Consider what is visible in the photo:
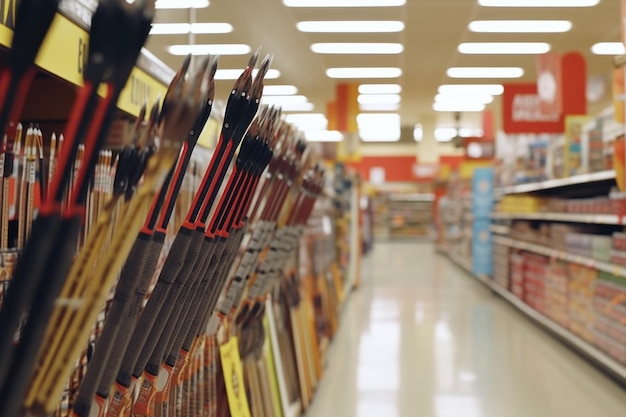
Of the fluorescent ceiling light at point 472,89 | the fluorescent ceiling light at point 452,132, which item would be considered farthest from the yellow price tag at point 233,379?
the fluorescent ceiling light at point 452,132

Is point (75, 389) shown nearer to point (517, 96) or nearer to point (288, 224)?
point (288, 224)

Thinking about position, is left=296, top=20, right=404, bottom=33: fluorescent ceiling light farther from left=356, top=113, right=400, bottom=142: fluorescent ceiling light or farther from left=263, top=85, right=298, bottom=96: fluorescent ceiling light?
left=356, top=113, right=400, bottom=142: fluorescent ceiling light

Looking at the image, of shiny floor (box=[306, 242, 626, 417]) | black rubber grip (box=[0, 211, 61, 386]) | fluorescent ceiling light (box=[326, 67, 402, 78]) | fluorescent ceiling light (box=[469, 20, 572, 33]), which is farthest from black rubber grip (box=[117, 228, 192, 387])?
fluorescent ceiling light (box=[326, 67, 402, 78])

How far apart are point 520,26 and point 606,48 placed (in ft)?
6.90

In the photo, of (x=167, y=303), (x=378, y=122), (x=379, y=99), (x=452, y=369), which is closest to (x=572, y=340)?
(x=452, y=369)

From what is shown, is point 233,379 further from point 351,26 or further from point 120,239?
point 351,26

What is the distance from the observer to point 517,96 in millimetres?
8617

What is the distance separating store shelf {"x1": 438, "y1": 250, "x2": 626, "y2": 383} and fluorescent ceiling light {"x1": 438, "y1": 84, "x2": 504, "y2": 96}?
4.78 meters

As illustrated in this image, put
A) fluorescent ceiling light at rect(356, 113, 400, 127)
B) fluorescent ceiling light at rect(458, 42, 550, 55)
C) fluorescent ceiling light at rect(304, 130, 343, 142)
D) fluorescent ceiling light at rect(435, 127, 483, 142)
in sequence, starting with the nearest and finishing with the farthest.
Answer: fluorescent ceiling light at rect(458, 42, 550, 55)
fluorescent ceiling light at rect(356, 113, 400, 127)
fluorescent ceiling light at rect(304, 130, 343, 142)
fluorescent ceiling light at rect(435, 127, 483, 142)

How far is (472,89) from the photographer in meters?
13.1

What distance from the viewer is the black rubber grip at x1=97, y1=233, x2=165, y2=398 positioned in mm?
1132

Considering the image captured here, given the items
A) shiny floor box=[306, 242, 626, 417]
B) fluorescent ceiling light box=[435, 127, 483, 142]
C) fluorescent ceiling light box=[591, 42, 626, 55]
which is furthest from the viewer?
fluorescent ceiling light box=[435, 127, 483, 142]

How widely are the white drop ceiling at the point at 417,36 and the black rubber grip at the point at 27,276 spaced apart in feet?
14.3

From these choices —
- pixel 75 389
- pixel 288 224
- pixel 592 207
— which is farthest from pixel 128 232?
pixel 592 207
